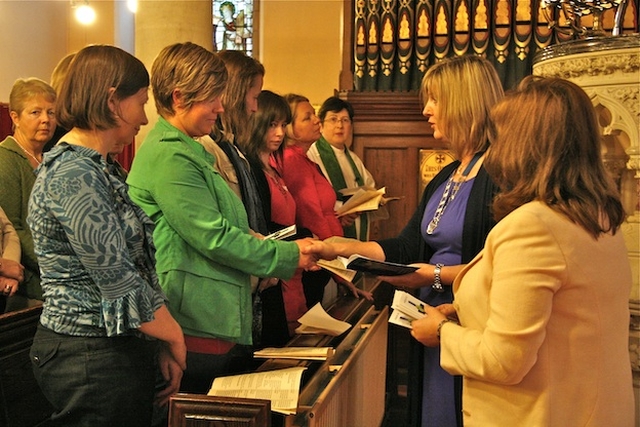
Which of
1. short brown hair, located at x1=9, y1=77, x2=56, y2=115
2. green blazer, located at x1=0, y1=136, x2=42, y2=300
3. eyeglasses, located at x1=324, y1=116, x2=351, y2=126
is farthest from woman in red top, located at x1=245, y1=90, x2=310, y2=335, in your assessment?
eyeglasses, located at x1=324, y1=116, x2=351, y2=126

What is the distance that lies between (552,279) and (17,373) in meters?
2.30

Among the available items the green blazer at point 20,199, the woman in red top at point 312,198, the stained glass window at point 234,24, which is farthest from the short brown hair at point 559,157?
the stained glass window at point 234,24

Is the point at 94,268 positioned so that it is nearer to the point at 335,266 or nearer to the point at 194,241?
the point at 194,241

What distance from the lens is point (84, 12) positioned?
8711 millimetres

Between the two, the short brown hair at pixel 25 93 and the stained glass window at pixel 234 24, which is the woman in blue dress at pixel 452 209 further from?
the stained glass window at pixel 234 24

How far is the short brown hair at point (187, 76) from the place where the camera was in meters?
2.31

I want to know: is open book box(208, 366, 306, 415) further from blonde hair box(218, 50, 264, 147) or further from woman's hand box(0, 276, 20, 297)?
woman's hand box(0, 276, 20, 297)

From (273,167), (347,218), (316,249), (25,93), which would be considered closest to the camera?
(316,249)

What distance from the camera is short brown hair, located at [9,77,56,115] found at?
3826 mm

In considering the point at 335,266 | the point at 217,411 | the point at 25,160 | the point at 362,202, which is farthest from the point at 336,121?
the point at 217,411

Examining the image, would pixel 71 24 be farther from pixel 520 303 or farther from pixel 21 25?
pixel 520 303

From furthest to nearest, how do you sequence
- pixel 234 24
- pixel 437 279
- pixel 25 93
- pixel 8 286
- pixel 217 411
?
pixel 234 24 → pixel 25 93 → pixel 8 286 → pixel 437 279 → pixel 217 411

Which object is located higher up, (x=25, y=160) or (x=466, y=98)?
(x=466, y=98)

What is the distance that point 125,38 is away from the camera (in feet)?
31.9
